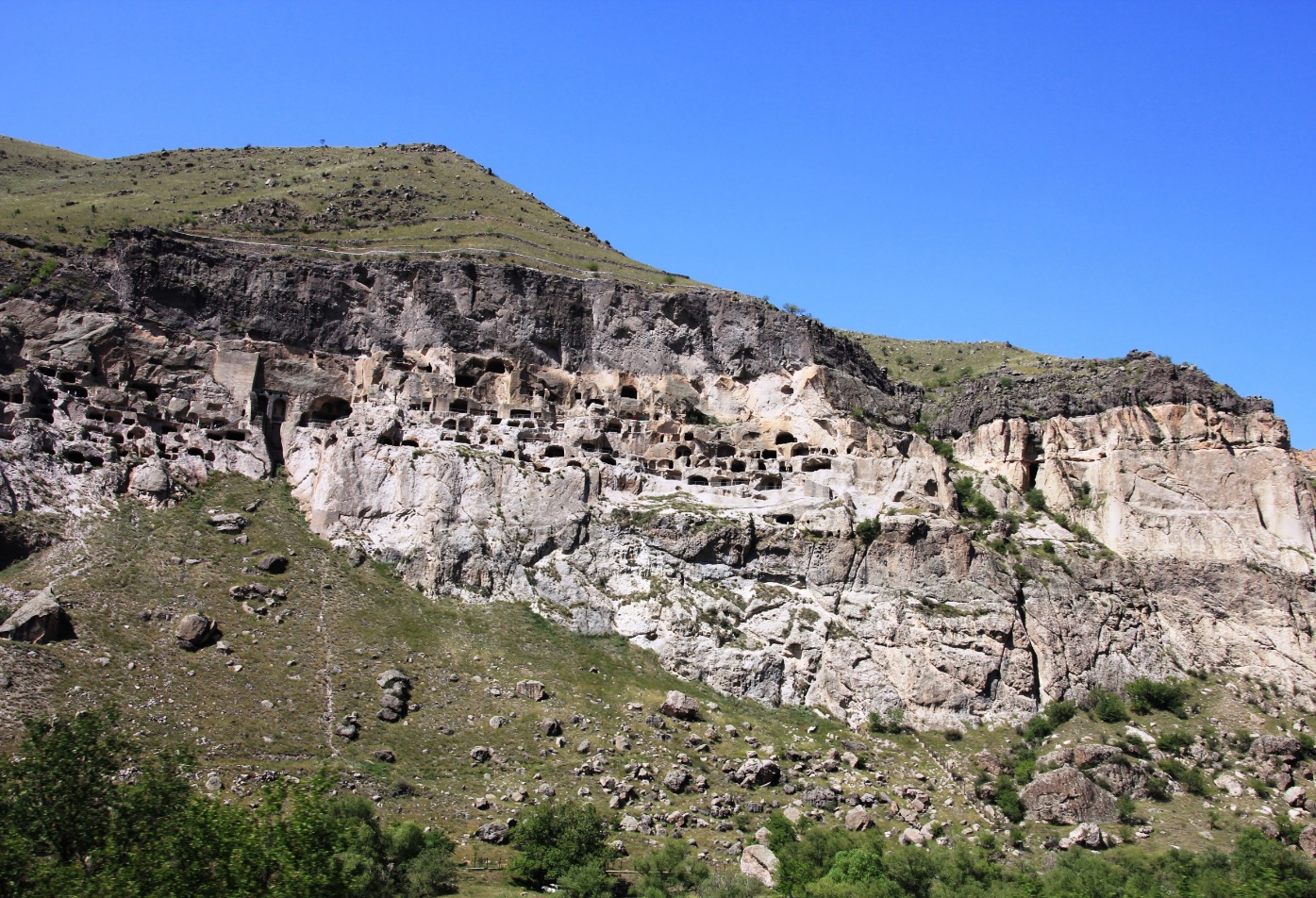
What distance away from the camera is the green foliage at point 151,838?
2373 cm

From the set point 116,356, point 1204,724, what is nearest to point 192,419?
point 116,356

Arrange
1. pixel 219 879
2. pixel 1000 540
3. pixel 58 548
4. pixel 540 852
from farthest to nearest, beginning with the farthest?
pixel 1000 540, pixel 58 548, pixel 540 852, pixel 219 879

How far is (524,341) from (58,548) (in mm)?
27480

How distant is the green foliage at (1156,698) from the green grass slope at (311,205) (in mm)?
41830

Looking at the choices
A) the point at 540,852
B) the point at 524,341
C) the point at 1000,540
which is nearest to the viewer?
the point at 540,852

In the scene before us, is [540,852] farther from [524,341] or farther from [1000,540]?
[524,341]

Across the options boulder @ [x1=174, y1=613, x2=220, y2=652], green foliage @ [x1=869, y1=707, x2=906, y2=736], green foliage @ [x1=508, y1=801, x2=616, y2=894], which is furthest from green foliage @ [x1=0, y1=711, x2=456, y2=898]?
green foliage @ [x1=869, y1=707, x2=906, y2=736]

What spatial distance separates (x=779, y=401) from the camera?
201ft

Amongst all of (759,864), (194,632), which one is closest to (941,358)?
(759,864)

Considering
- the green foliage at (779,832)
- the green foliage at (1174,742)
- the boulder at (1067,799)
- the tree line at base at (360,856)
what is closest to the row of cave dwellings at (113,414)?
the tree line at base at (360,856)

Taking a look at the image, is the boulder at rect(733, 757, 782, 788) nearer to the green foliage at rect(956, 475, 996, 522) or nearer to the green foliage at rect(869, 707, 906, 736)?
the green foliage at rect(869, 707, 906, 736)

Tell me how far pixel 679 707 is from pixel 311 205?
2288 inches

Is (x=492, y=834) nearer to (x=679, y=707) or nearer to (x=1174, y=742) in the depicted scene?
(x=679, y=707)

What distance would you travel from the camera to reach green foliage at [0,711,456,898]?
2373 centimetres
